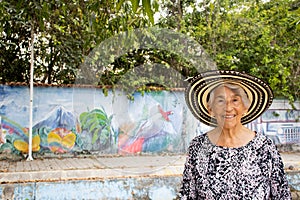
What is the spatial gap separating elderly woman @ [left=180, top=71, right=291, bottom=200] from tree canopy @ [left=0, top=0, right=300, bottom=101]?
0.55 metres

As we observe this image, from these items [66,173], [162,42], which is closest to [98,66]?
[162,42]

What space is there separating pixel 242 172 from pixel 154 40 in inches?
41.7

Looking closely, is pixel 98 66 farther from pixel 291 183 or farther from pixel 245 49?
pixel 245 49

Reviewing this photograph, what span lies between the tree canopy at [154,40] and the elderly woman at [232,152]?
21.5 inches

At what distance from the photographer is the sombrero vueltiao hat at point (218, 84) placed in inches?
67.2

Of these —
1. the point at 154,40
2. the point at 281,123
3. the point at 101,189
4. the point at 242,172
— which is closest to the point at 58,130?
the point at 101,189

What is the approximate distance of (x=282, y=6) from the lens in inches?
356

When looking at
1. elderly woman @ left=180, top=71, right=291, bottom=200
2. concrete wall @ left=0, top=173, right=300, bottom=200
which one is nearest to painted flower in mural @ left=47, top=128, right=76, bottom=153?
concrete wall @ left=0, top=173, right=300, bottom=200

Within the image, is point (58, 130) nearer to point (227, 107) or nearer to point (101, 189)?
point (101, 189)

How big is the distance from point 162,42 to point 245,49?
6.56 metres

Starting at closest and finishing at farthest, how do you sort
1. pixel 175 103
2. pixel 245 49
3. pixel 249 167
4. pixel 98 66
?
pixel 249 167 → pixel 98 66 → pixel 175 103 → pixel 245 49

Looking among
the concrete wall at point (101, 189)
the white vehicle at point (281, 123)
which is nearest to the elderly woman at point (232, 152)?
the concrete wall at point (101, 189)

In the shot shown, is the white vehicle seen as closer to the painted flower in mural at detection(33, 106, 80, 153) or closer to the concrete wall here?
the painted flower in mural at detection(33, 106, 80, 153)

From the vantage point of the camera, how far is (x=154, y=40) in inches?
91.5
